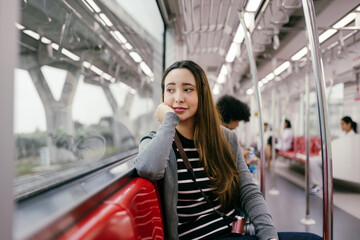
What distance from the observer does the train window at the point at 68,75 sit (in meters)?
1.24

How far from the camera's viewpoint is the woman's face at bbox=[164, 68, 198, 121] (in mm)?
1298

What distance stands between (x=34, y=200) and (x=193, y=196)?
680 millimetres

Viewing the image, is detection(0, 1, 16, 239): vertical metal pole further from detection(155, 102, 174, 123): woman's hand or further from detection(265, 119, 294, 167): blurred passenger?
detection(265, 119, 294, 167): blurred passenger

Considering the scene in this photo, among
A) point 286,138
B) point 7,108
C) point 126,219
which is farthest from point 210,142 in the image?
point 286,138

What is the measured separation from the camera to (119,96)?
358 inches

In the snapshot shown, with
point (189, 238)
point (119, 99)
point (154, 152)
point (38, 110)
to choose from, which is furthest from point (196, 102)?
point (119, 99)

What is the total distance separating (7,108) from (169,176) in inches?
33.9

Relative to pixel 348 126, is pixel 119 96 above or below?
above

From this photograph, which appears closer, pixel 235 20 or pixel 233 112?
pixel 233 112

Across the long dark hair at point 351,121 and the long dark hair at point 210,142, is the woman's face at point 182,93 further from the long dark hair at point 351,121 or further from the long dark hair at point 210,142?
the long dark hair at point 351,121

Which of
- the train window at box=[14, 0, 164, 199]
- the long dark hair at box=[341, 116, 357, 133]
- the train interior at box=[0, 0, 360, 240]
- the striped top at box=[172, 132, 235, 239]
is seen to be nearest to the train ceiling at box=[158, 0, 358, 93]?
the train interior at box=[0, 0, 360, 240]

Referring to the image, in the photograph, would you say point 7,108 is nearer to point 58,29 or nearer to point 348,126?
point 58,29

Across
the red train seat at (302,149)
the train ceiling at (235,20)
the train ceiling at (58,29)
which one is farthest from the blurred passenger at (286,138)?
the train ceiling at (58,29)

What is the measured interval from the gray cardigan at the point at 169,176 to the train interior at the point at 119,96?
0.19ft
